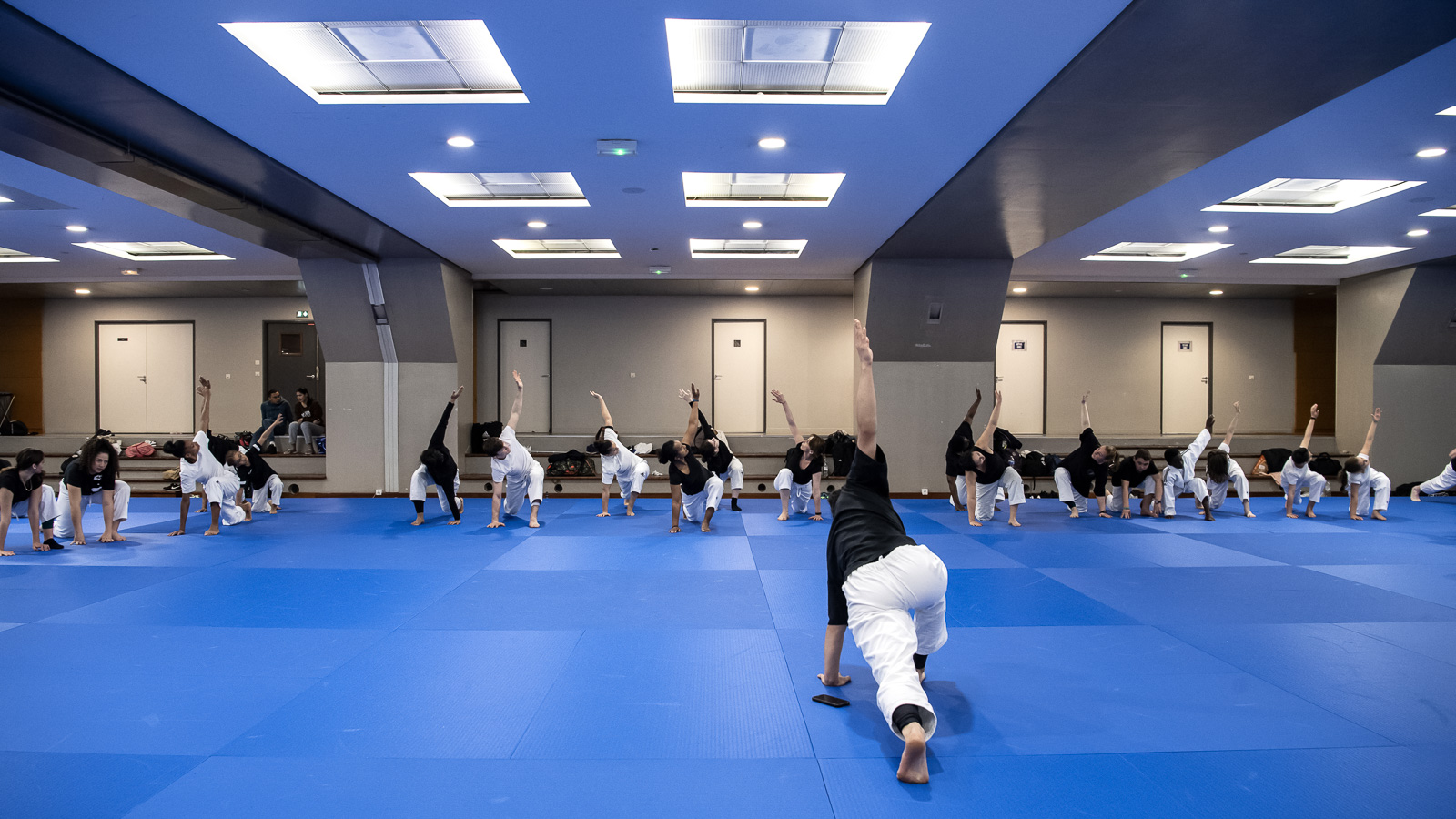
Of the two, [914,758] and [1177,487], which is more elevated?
[1177,487]

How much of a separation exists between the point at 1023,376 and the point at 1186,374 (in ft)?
12.0

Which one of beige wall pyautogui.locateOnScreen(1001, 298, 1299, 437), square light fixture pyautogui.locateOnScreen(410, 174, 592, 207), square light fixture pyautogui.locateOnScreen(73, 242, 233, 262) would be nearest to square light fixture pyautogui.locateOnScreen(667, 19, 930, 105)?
square light fixture pyautogui.locateOnScreen(410, 174, 592, 207)

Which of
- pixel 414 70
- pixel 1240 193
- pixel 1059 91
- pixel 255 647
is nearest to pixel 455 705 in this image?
pixel 255 647

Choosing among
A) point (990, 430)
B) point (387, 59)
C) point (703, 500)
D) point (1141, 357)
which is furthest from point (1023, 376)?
point (387, 59)

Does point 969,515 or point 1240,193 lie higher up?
point 1240,193

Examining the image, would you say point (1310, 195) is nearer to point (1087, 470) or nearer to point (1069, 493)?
point (1087, 470)

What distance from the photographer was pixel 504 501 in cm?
1044

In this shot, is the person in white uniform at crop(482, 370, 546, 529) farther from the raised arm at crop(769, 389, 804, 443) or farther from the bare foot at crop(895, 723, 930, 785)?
the bare foot at crop(895, 723, 930, 785)

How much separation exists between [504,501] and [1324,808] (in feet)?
31.6

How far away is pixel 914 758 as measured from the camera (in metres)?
2.75

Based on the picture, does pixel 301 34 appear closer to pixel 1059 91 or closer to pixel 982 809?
pixel 1059 91

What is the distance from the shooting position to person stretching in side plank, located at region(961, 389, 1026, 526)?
9109 millimetres

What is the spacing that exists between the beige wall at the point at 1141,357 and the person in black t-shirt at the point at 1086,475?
→ 536 centimetres

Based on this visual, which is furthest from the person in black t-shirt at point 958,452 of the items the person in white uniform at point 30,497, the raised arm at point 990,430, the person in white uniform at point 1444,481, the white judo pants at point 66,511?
the person in white uniform at point 30,497
